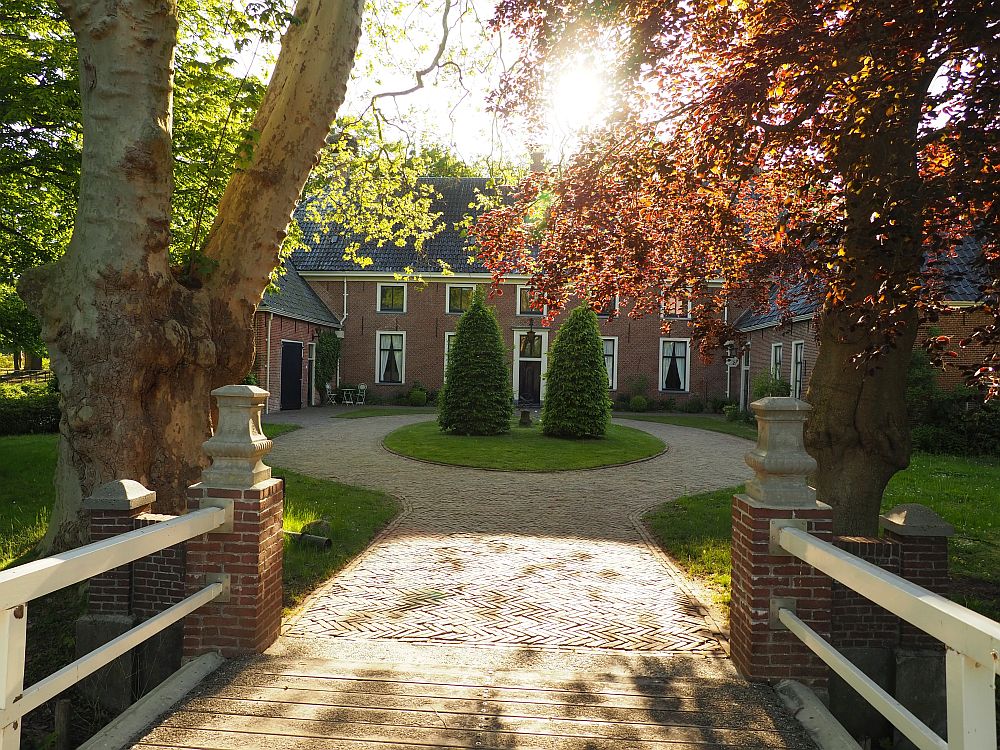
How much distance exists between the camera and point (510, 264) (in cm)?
692

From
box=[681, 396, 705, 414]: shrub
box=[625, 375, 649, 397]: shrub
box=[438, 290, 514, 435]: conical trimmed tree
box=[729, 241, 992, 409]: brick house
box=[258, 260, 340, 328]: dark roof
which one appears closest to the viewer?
box=[729, 241, 992, 409]: brick house

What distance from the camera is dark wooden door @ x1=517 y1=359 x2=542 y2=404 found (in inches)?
1171

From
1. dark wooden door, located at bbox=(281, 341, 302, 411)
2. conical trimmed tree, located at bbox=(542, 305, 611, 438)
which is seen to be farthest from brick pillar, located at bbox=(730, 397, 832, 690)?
dark wooden door, located at bbox=(281, 341, 302, 411)

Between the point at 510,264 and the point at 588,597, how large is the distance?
3.35 m

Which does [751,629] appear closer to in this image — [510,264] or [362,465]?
[510,264]

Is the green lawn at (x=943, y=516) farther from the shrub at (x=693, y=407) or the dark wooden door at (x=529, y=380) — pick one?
the dark wooden door at (x=529, y=380)

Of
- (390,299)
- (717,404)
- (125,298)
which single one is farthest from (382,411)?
(125,298)

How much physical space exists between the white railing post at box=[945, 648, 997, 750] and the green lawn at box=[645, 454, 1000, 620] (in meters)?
3.59

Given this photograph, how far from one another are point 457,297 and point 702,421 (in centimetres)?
1157

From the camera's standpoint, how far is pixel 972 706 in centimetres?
191

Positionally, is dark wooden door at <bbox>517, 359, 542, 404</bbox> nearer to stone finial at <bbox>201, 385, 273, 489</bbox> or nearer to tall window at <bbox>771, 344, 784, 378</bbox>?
tall window at <bbox>771, 344, 784, 378</bbox>

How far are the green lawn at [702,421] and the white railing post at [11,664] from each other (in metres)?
18.6

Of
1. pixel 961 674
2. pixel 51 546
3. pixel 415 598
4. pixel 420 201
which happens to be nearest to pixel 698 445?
pixel 420 201

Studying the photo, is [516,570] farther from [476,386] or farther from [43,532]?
[476,386]
